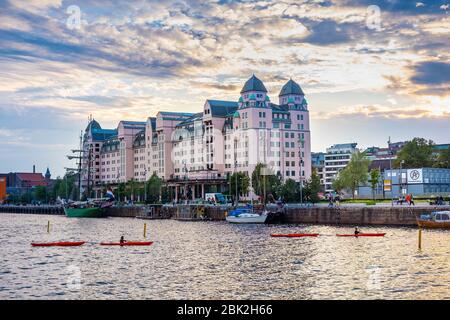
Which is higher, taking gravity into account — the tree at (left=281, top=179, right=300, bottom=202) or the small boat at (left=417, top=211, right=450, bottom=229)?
the tree at (left=281, top=179, right=300, bottom=202)

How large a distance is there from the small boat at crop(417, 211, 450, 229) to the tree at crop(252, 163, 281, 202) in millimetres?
67628

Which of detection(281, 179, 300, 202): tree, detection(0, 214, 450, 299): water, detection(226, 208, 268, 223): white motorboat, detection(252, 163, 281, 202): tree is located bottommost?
detection(0, 214, 450, 299): water

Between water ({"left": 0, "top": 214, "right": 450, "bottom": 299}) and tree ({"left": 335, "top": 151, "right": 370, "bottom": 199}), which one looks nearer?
water ({"left": 0, "top": 214, "right": 450, "bottom": 299})

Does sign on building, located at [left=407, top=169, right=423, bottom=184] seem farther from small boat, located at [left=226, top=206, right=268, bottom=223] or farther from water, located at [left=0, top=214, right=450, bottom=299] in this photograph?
water, located at [left=0, top=214, right=450, bottom=299]

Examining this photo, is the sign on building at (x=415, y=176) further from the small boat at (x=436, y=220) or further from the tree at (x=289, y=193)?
the small boat at (x=436, y=220)

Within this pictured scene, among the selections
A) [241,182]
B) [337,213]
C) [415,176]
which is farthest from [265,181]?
[337,213]

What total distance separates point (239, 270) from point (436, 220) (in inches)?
1959

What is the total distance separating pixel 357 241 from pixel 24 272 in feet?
138

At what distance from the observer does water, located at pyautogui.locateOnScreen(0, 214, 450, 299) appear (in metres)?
43.8

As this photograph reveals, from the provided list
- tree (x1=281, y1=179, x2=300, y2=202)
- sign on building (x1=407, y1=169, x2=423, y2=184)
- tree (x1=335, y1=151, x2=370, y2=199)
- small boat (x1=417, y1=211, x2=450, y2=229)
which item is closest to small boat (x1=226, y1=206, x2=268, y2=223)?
tree (x1=281, y1=179, x2=300, y2=202)
